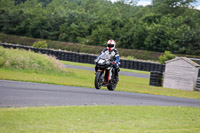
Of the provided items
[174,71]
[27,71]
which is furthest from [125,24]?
[27,71]

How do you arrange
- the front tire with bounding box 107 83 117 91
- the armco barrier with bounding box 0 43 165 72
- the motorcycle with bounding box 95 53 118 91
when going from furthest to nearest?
the armco barrier with bounding box 0 43 165 72
the front tire with bounding box 107 83 117 91
the motorcycle with bounding box 95 53 118 91

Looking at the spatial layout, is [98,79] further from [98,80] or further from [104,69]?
[104,69]

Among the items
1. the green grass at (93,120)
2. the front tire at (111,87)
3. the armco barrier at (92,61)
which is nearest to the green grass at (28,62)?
the front tire at (111,87)

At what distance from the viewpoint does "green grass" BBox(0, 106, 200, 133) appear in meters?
7.59

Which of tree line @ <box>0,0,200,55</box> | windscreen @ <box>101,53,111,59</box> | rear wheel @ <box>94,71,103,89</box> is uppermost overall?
tree line @ <box>0,0,200,55</box>

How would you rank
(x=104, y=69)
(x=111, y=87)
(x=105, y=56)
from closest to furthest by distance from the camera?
(x=105, y=56), (x=104, y=69), (x=111, y=87)

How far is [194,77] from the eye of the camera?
1024 inches

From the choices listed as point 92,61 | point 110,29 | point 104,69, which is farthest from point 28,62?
point 110,29

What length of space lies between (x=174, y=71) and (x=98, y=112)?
1759 centimetres

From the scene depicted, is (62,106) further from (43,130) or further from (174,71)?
(174,71)

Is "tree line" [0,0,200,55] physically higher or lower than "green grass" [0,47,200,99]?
higher

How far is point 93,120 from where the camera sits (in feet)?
29.3

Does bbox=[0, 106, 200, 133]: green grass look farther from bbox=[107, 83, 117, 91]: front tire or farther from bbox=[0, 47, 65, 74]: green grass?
bbox=[0, 47, 65, 74]: green grass

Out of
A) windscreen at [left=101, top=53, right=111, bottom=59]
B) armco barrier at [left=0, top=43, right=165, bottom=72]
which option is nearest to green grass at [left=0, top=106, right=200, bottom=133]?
windscreen at [left=101, top=53, right=111, bottom=59]
